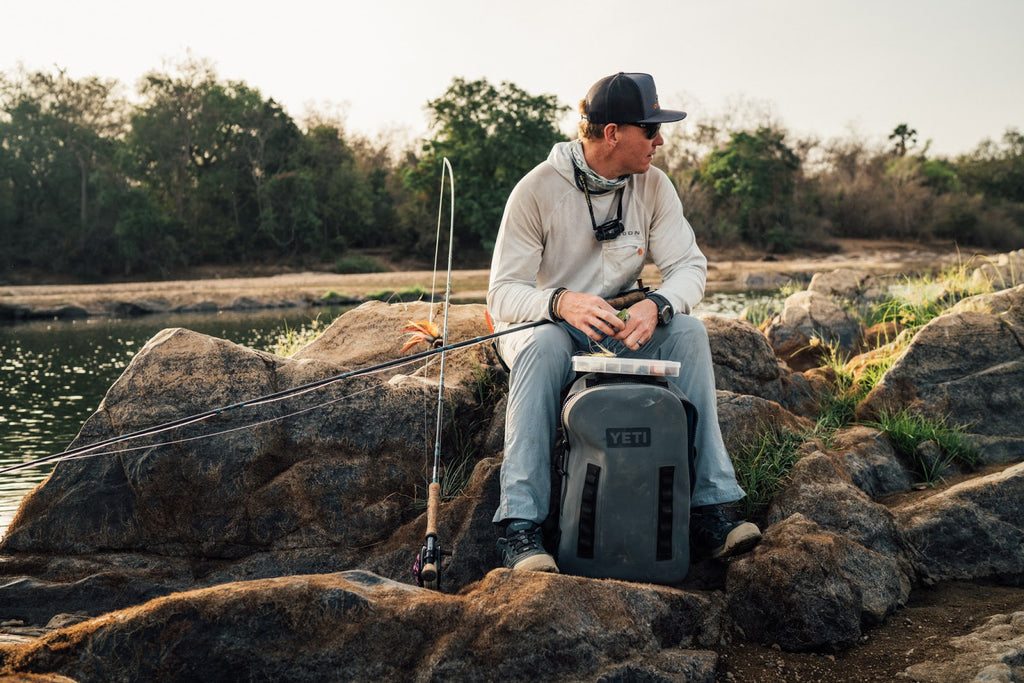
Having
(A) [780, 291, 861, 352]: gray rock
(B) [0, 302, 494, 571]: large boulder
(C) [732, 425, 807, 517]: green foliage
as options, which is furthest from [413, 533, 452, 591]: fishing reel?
(A) [780, 291, 861, 352]: gray rock

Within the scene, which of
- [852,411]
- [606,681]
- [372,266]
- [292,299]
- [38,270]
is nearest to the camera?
[606,681]

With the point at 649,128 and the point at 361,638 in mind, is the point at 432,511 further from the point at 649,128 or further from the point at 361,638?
the point at 649,128

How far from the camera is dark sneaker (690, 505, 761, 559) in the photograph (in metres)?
3.04


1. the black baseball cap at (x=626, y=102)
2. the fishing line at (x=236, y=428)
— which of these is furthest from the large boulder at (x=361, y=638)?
the black baseball cap at (x=626, y=102)

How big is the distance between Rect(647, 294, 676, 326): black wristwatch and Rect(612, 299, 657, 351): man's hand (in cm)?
5

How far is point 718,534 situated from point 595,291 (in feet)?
3.52

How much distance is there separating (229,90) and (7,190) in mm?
9890

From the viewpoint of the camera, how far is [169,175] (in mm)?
40219

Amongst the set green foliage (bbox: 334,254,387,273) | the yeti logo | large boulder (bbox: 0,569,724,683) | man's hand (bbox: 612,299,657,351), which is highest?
man's hand (bbox: 612,299,657,351)

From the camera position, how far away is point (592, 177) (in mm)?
3541

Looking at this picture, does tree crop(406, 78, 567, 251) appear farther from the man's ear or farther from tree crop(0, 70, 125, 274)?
the man's ear

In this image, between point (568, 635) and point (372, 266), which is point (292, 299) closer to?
point (372, 266)

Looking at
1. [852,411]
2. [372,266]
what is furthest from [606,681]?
[372,266]

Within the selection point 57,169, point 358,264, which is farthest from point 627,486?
point 57,169
